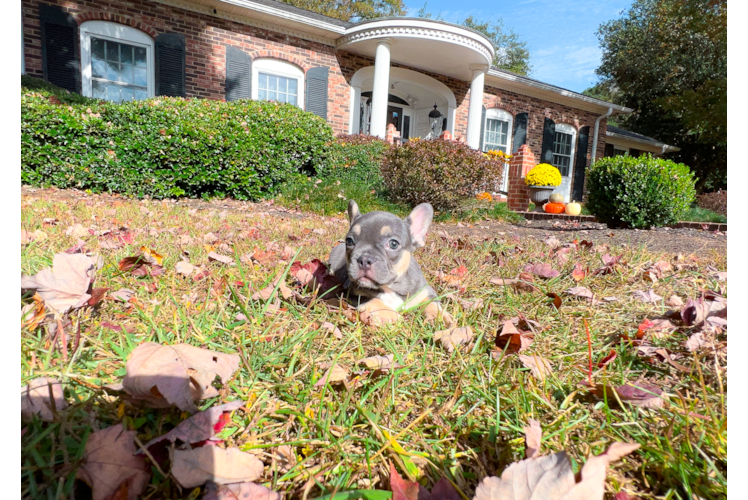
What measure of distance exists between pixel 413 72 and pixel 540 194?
691 cm

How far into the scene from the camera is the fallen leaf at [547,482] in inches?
27.2

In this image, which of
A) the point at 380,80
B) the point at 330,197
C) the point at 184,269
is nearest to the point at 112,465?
the point at 184,269

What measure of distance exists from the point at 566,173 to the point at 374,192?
14.1 metres

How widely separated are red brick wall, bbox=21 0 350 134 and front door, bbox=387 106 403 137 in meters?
3.95

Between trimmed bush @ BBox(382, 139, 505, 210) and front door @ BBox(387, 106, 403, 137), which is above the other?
front door @ BBox(387, 106, 403, 137)

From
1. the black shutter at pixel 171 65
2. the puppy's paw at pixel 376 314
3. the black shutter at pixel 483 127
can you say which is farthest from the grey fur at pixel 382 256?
the black shutter at pixel 483 127

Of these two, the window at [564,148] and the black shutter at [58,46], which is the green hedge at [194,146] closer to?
the black shutter at [58,46]

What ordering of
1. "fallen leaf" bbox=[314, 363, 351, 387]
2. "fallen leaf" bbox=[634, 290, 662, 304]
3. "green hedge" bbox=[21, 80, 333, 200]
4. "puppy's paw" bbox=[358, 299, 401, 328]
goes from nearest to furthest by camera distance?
"fallen leaf" bbox=[314, 363, 351, 387] → "puppy's paw" bbox=[358, 299, 401, 328] → "fallen leaf" bbox=[634, 290, 662, 304] → "green hedge" bbox=[21, 80, 333, 200]

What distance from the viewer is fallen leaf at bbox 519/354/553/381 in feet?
4.62

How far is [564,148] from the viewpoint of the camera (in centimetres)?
1911

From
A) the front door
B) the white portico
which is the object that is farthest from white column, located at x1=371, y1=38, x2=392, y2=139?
the front door

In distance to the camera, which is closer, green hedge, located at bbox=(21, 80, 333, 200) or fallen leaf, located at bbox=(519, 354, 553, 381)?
fallen leaf, located at bbox=(519, 354, 553, 381)

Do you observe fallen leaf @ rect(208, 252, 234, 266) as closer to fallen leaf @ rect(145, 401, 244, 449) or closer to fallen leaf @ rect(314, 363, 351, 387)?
fallen leaf @ rect(314, 363, 351, 387)

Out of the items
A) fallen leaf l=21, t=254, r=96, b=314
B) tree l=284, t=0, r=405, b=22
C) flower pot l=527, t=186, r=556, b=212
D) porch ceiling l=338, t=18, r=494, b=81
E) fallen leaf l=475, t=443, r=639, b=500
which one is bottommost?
fallen leaf l=475, t=443, r=639, b=500
